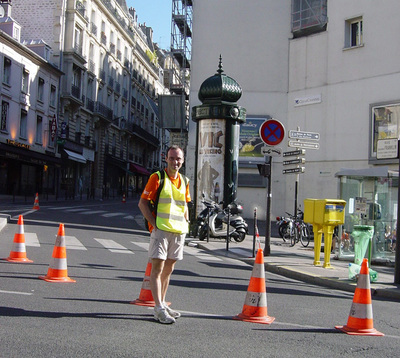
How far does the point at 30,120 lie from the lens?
37.9m

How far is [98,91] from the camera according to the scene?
51.0 m

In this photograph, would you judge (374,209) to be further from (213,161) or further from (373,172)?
(213,161)

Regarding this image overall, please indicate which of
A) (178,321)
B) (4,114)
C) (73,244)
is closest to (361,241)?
(178,321)

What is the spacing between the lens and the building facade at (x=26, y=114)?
34438 mm

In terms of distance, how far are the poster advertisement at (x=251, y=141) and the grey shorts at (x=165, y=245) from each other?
24.5 meters

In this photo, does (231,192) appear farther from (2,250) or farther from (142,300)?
(142,300)

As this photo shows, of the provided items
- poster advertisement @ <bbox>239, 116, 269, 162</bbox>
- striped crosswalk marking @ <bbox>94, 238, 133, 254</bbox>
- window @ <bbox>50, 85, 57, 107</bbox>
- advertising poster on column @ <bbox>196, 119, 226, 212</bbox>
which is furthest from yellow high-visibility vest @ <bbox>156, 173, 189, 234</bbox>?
window @ <bbox>50, 85, 57, 107</bbox>

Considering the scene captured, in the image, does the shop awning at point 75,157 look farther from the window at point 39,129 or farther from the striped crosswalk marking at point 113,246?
the striped crosswalk marking at point 113,246

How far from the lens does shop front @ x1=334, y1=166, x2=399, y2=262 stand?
39.2 ft

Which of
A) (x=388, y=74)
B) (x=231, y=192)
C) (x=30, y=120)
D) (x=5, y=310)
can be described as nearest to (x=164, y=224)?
(x=5, y=310)

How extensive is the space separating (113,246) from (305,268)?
15.0ft

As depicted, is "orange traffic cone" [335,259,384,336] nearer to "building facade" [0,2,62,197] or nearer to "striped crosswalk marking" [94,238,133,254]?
"striped crosswalk marking" [94,238,133,254]

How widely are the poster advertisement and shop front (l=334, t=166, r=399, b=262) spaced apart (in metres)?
16.6

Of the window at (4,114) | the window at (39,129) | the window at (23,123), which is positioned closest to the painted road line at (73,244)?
the window at (4,114)
